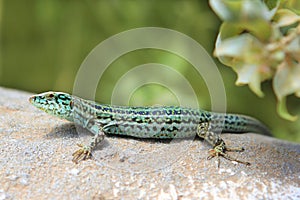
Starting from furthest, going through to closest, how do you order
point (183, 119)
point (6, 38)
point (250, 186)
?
1. point (6, 38)
2. point (183, 119)
3. point (250, 186)

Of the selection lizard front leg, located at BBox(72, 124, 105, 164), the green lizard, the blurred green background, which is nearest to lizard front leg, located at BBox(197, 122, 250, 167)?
the green lizard

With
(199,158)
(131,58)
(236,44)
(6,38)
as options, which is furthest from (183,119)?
(6,38)

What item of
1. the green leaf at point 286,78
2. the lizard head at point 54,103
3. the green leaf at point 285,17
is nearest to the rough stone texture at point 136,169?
the lizard head at point 54,103

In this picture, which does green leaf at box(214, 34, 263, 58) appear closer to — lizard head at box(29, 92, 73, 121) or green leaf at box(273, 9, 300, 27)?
green leaf at box(273, 9, 300, 27)

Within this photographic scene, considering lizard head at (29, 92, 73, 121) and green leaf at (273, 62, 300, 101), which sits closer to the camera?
green leaf at (273, 62, 300, 101)

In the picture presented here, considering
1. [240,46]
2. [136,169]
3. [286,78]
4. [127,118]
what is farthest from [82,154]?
[286,78]

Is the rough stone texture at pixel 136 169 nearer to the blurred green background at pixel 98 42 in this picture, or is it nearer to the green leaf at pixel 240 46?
the green leaf at pixel 240 46

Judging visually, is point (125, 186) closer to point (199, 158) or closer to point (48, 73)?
point (199, 158)
